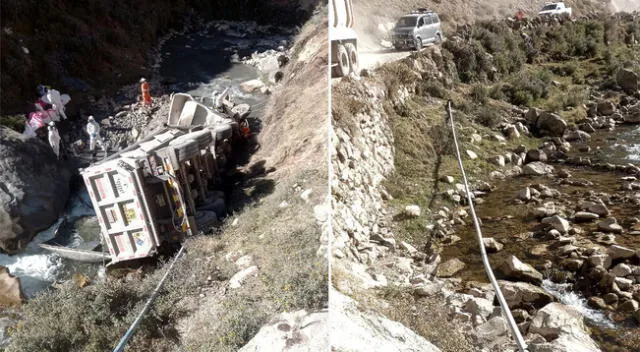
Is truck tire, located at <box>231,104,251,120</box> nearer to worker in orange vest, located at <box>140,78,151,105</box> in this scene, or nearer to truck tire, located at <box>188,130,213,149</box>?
truck tire, located at <box>188,130,213,149</box>

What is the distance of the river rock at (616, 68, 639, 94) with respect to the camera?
1543mm

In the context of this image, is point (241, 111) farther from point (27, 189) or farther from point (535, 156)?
point (535, 156)

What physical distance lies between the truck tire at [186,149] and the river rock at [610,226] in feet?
4.99

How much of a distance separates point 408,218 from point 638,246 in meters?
0.50

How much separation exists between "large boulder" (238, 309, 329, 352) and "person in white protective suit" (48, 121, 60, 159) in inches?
50.1

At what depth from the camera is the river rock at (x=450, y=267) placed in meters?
1.08

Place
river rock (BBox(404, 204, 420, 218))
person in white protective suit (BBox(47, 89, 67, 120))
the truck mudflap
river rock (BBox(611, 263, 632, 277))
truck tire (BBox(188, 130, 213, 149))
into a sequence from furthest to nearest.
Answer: person in white protective suit (BBox(47, 89, 67, 120)) < truck tire (BBox(188, 130, 213, 149)) < the truck mudflap < river rock (BBox(404, 204, 420, 218)) < river rock (BBox(611, 263, 632, 277))

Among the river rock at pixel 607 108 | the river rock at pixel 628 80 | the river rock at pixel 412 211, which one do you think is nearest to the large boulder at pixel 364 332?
the river rock at pixel 412 211

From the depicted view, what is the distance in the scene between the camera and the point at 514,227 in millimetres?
1159

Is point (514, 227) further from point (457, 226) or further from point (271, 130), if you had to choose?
point (271, 130)

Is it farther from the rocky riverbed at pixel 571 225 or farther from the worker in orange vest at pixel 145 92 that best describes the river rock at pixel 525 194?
the worker in orange vest at pixel 145 92

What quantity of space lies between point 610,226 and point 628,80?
2.55ft

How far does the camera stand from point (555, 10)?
2.23m

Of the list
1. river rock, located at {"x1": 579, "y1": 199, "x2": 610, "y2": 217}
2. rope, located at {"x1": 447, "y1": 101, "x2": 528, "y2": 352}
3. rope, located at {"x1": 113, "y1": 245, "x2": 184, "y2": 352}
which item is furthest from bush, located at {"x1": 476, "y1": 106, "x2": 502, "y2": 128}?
rope, located at {"x1": 113, "y1": 245, "x2": 184, "y2": 352}
